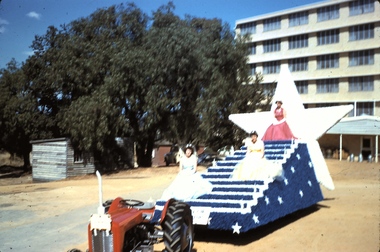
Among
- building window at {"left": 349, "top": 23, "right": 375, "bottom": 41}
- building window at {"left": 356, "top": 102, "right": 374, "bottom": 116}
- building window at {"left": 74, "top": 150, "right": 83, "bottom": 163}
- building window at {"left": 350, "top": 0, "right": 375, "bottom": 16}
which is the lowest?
building window at {"left": 74, "top": 150, "right": 83, "bottom": 163}

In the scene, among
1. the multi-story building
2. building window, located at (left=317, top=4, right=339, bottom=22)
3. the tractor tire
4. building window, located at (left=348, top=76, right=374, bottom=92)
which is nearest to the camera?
the tractor tire

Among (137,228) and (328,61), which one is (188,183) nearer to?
(137,228)

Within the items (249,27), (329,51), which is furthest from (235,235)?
(249,27)

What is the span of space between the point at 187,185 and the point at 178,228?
2.20 m

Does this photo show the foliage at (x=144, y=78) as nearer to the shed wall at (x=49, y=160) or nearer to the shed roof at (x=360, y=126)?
the shed wall at (x=49, y=160)

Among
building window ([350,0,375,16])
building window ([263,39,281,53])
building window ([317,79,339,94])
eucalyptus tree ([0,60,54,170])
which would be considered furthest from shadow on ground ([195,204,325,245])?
building window ([263,39,281,53])

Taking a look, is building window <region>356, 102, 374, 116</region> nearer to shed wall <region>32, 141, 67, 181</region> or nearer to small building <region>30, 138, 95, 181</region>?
small building <region>30, 138, 95, 181</region>

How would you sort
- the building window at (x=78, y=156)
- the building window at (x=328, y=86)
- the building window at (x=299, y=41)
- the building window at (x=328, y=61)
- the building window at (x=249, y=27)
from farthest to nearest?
the building window at (x=249, y=27) < the building window at (x=299, y=41) < the building window at (x=328, y=86) < the building window at (x=328, y=61) < the building window at (x=78, y=156)

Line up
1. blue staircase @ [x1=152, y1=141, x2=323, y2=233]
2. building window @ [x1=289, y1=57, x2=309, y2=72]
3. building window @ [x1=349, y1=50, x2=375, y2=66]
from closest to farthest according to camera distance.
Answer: blue staircase @ [x1=152, y1=141, x2=323, y2=233] → building window @ [x1=349, y1=50, x2=375, y2=66] → building window @ [x1=289, y1=57, x2=309, y2=72]

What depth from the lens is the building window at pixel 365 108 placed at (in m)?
37.8

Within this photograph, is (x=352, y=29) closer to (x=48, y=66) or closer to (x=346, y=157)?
(x=346, y=157)

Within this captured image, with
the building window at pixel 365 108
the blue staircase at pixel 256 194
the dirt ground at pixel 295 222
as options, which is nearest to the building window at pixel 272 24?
the building window at pixel 365 108

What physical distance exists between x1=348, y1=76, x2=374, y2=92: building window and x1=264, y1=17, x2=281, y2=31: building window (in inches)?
425

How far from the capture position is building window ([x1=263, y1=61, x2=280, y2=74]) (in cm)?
4759
